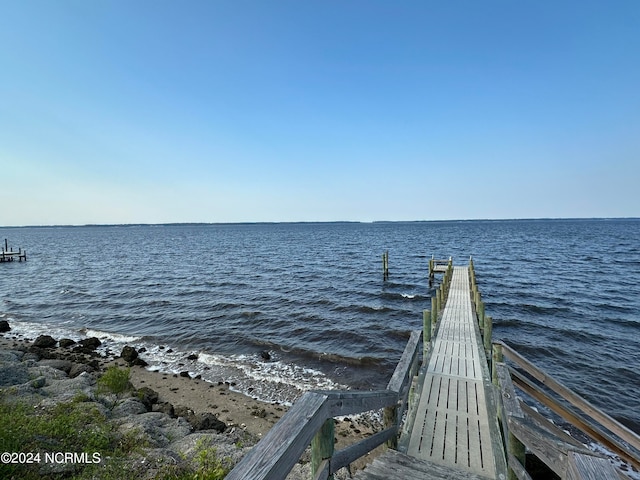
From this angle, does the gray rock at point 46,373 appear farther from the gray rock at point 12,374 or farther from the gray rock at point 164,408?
the gray rock at point 164,408

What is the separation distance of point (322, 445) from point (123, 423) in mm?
5944

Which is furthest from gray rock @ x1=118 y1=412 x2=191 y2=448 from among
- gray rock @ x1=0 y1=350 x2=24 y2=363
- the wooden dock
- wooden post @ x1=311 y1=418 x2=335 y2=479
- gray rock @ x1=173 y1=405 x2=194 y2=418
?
gray rock @ x1=0 y1=350 x2=24 y2=363

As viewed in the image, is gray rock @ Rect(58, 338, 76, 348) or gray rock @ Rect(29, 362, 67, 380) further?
gray rock @ Rect(58, 338, 76, 348)

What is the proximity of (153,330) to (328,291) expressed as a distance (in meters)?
11.3

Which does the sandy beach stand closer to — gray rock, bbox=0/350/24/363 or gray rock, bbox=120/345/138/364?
gray rock, bbox=120/345/138/364

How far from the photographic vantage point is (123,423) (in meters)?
6.37

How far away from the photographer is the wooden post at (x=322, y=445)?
2.37 m

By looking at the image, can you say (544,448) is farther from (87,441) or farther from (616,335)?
(616,335)

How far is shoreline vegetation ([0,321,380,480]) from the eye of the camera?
4402mm

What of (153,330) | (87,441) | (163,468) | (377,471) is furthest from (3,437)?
(153,330)

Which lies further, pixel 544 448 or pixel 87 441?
pixel 87 441

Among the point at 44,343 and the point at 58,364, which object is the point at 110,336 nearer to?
the point at 44,343

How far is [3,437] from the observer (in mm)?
4473

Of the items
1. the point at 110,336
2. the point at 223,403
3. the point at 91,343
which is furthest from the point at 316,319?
the point at 91,343
